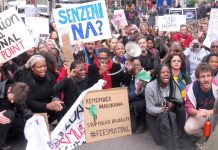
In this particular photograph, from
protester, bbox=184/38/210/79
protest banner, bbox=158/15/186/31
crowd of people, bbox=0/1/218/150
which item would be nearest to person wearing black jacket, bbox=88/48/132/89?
crowd of people, bbox=0/1/218/150

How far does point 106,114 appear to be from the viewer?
544cm

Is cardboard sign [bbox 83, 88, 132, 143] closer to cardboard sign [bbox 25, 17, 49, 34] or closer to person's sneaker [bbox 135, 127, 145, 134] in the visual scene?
person's sneaker [bbox 135, 127, 145, 134]

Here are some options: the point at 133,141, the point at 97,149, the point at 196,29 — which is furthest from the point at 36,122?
the point at 196,29

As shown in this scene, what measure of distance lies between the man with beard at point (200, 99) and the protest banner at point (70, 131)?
1.31 meters

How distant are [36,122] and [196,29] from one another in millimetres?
7309

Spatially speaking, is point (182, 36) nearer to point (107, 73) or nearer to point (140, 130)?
point (107, 73)

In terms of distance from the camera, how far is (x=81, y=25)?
6598 millimetres

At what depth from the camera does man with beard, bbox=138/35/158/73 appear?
22.9 ft

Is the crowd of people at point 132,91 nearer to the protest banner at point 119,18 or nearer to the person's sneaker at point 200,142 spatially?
the person's sneaker at point 200,142

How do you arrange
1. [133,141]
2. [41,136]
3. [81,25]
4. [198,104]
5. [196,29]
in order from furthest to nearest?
→ [196,29] < [81,25] < [133,141] < [198,104] < [41,136]

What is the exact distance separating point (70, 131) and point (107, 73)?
4.26 feet

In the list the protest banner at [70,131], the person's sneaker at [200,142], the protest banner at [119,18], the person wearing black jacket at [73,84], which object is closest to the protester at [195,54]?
the person's sneaker at [200,142]

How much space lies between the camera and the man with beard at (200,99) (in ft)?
17.0

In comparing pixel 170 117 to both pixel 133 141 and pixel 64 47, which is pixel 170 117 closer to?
pixel 133 141
